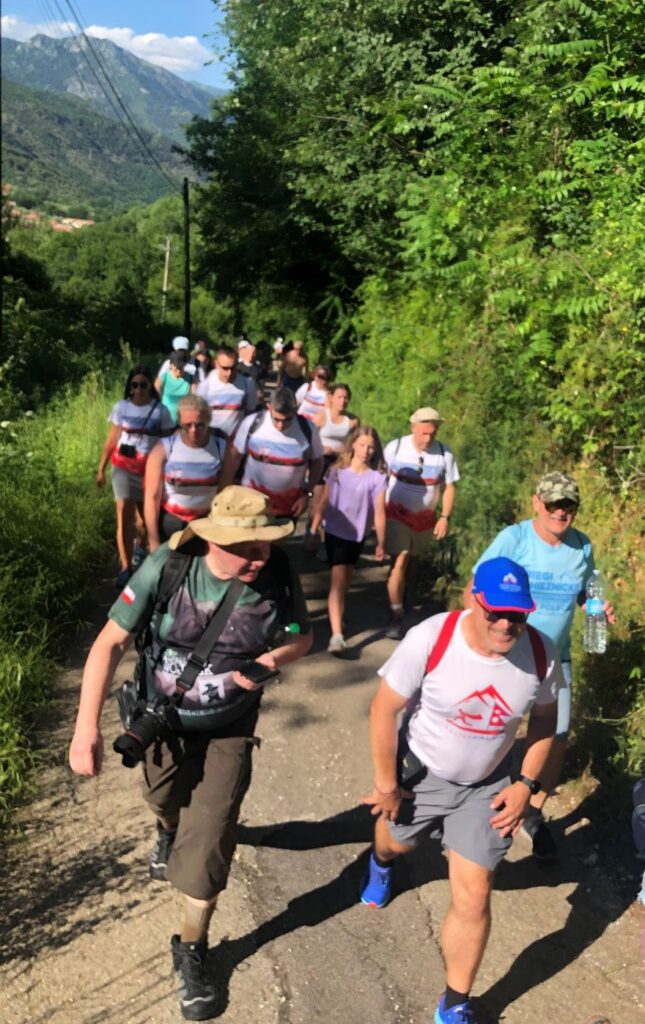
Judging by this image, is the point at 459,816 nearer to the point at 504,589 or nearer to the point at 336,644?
the point at 504,589

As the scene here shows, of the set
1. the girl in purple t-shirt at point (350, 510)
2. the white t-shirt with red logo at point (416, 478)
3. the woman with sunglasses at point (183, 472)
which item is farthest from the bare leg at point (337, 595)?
the woman with sunglasses at point (183, 472)

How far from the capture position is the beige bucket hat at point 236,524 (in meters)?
2.71

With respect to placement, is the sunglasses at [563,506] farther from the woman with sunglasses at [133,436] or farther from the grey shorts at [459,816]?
the woman with sunglasses at [133,436]

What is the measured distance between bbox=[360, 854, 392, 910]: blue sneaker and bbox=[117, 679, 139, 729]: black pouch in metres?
1.27

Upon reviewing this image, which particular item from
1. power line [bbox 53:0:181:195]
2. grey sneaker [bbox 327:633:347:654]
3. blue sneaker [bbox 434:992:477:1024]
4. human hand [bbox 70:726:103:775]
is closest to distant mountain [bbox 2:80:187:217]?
power line [bbox 53:0:181:195]

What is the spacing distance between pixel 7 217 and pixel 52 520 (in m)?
9.38

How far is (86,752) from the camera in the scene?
2.62 meters

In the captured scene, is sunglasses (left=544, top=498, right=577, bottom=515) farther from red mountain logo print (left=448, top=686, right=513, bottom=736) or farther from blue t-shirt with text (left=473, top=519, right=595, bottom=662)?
red mountain logo print (left=448, top=686, right=513, bottom=736)

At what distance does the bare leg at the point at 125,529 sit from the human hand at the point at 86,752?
12.4 feet

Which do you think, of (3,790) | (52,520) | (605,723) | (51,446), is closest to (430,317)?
(51,446)

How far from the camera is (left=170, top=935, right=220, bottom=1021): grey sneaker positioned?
9.08 ft

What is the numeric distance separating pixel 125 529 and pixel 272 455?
156 cm

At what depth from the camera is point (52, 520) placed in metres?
6.39

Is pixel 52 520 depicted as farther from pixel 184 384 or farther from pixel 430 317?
pixel 430 317
